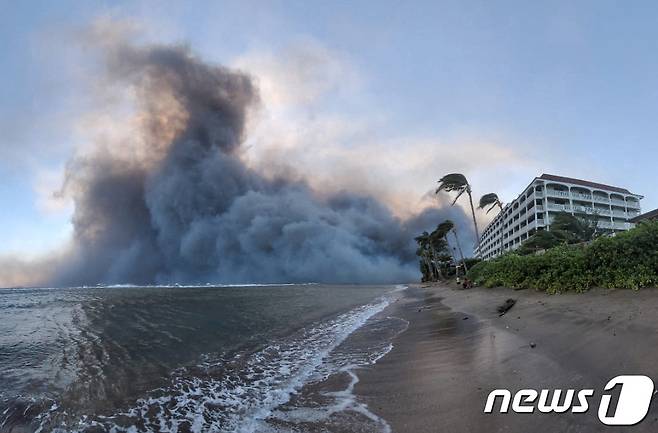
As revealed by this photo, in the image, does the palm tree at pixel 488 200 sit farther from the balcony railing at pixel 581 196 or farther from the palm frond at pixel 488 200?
the balcony railing at pixel 581 196

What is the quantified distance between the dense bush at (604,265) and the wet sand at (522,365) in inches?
26.5

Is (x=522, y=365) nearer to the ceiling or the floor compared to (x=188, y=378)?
nearer to the ceiling

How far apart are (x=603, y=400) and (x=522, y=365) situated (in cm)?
233

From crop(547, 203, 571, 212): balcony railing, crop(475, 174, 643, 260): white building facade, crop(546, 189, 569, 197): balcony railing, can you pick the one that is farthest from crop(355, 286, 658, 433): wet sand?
crop(546, 189, 569, 197): balcony railing

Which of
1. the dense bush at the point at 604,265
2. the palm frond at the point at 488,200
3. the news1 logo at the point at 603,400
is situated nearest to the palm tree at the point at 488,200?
the palm frond at the point at 488,200

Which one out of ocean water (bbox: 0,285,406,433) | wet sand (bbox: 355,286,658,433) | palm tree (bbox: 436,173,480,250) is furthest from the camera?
palm tree (bbox: 436,173,480,250)

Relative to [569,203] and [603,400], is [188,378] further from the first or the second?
[569,203]

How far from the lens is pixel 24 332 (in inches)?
729

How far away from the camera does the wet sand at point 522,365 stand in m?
5.38

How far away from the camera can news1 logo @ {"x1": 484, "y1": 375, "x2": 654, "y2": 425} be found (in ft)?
15.3

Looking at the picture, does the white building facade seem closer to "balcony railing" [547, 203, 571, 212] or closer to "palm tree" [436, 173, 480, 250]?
"balcony railing" [547, 203, 571, 212]

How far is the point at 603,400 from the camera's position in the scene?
5.17m

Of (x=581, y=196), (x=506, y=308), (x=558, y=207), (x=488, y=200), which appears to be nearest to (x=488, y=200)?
(x=488, y=200)

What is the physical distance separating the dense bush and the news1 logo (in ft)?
22.8
